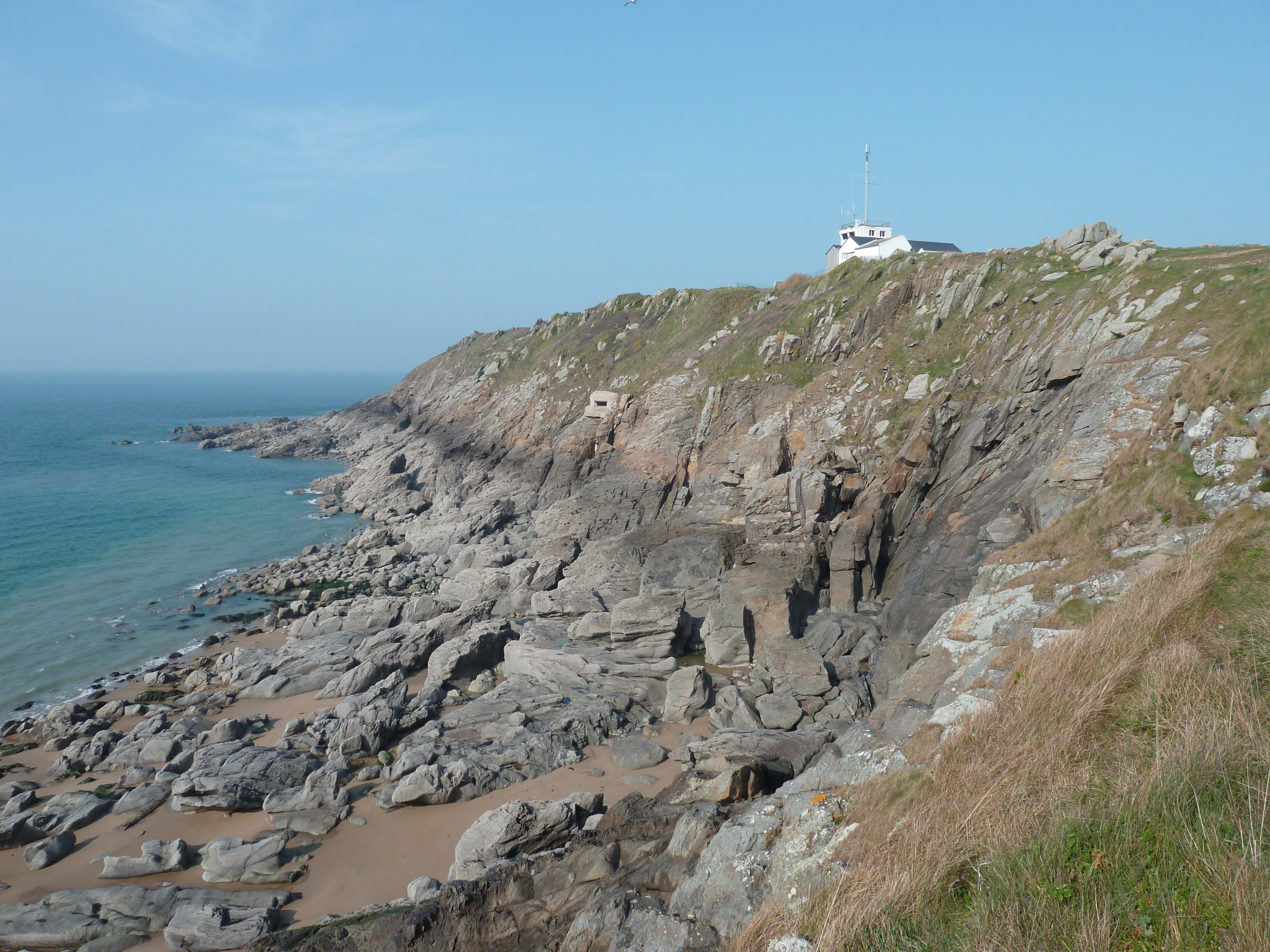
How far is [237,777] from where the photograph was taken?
16797mm

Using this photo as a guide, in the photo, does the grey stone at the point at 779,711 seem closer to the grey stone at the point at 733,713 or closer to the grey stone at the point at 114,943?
the grey stone at the point at 733,713

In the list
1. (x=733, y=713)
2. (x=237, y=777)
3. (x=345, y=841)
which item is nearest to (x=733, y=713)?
(x=733, y=713)

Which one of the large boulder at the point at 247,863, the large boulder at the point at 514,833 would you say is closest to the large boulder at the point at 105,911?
the large boulder at the point at 247,863

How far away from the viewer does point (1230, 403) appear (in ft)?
52.1

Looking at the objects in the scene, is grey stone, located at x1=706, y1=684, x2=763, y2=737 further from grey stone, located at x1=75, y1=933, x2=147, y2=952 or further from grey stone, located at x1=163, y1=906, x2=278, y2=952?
grey stone, located at x1=75, y1=933, x2=147, y2=952

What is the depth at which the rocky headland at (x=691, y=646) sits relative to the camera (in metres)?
10.4

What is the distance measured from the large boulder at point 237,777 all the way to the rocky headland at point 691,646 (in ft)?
0.27

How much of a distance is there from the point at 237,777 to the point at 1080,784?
732 inches

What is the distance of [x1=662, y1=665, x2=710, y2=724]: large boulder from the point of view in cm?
1973

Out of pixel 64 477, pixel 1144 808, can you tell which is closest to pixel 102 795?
pixel 1144 808

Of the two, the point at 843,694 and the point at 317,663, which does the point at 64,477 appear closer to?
the point at 317,663

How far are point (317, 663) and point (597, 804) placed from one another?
1462 cm

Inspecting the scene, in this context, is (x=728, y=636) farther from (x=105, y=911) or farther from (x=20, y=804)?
(x=20, y=804)

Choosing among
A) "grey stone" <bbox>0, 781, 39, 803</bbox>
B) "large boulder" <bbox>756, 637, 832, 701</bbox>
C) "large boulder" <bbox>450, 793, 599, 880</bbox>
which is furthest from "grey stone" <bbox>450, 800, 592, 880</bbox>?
"grey stone" <bbox>0, 781, 39, 803</bbox>
